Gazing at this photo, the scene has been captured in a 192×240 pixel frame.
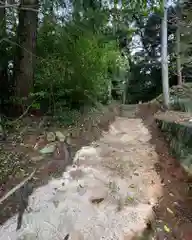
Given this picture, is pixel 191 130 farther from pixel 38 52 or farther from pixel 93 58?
pixel 38 52

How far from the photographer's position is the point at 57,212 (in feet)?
8.05

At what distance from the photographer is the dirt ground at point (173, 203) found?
2461 millimetres

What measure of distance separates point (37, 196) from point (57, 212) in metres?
0.34

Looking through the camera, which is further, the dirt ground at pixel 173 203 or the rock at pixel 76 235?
the dirt ground at pixel 173 203

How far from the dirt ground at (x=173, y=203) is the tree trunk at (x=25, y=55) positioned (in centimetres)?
268

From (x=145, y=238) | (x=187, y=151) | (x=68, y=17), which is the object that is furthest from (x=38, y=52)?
(x=145, y=238)

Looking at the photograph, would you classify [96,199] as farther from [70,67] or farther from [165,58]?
[165,58]

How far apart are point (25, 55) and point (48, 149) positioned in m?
1.87

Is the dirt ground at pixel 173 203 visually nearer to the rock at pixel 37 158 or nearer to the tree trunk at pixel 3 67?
the rock at pixel 37 158

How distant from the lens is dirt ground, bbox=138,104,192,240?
2461mm

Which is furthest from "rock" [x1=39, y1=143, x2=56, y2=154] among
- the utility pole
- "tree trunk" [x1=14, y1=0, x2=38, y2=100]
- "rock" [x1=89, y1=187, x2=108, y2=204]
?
the utility pole

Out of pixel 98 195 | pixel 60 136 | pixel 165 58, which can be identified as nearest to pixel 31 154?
pixel 60 136

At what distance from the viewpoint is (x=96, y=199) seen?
8.82 ft

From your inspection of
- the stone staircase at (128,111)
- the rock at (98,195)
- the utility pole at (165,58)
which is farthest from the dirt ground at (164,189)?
the stone staircase at (128,111)
